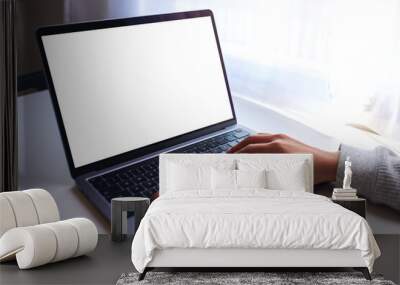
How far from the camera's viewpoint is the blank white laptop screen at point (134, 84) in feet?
23.7

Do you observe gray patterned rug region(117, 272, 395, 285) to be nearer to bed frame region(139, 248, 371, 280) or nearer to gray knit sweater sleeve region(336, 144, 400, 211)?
bed frame region(139, 248, 371, 280)

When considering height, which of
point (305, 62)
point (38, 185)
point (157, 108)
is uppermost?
point (305, 62)

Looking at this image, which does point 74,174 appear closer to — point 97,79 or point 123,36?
point 97,79

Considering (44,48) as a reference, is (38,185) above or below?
below

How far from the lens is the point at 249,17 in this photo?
297 inches

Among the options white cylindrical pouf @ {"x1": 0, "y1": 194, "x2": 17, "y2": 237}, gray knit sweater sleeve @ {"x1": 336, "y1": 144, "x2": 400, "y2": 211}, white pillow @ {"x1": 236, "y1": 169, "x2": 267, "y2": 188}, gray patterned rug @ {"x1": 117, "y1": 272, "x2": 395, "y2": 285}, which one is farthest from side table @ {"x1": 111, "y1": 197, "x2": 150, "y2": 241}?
gray knit sweater sleeve @ {"x1": 336, "y1": 144, "x2": 400, "y2": 211}

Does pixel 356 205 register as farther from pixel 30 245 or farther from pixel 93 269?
pixel 30 245

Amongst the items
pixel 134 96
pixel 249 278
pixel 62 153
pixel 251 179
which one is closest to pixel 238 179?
pixel 251 179

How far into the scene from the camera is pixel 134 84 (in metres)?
7.38

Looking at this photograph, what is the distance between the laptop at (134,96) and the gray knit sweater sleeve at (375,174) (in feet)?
3.52

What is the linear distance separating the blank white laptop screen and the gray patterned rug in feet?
6.82

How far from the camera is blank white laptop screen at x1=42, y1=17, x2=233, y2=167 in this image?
7.22 metres

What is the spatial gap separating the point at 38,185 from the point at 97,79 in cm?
122

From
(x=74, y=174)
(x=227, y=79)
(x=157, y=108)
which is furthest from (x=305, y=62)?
(x=74, y=174)
